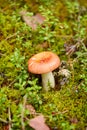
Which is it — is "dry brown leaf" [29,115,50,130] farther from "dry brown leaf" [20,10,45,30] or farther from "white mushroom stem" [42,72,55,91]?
"dry brown leaf" [20,10,45,30]

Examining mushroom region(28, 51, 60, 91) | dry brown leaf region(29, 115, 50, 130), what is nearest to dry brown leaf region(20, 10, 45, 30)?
mushroom region(28, 51, 60, 91)

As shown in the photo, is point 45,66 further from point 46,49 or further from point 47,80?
point 46,49

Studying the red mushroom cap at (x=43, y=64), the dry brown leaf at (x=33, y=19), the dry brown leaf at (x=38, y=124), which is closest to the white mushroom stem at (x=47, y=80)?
the red mushroom cap at (x=43, y=64)

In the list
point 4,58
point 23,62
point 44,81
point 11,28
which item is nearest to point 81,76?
point 44,81

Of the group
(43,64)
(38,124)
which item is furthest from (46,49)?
(38,124)

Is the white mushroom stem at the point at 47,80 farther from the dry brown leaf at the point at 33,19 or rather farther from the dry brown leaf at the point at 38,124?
the dry brown leaf at the point at 33,19
